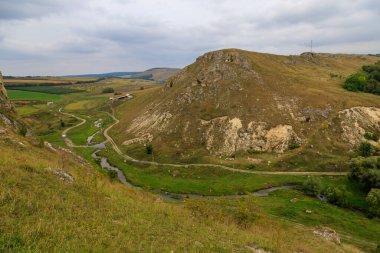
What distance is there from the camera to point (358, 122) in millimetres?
88375

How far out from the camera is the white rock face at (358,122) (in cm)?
8488

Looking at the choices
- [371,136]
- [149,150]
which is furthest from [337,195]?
[149,150]

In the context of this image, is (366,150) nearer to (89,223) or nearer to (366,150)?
(366,150)

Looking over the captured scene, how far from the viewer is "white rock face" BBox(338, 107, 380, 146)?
84.9 m

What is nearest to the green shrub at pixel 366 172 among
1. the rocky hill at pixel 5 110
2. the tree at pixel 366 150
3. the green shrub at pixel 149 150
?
the tree at pixel 366 150

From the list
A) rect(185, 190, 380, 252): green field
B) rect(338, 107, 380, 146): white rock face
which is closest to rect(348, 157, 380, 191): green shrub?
rect(185, 190, 380, 252): green field

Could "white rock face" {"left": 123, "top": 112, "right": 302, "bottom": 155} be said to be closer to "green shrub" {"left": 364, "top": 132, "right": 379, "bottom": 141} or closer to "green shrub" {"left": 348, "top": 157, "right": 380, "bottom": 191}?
"green shrub" {"left": 348, "top": 157, "right": 380, "bottom": 191}

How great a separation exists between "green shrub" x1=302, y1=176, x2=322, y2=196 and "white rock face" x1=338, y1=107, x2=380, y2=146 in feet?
86.0

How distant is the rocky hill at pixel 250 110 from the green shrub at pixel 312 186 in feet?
57.9

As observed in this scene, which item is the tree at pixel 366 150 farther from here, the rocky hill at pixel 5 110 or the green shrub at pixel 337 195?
the rocky hill at pixel 5 110

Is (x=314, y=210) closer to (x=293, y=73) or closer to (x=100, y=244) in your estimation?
(x=100, y=244)

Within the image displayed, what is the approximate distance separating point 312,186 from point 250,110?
116ft

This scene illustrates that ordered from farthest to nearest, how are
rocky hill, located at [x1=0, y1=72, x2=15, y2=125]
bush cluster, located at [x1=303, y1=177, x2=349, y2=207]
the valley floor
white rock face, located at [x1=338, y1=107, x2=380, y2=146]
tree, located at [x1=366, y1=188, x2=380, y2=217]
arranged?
white rock face, located at [x1=338, y1=107, x2=380, y2=146], bush cluster, located at [x1=303, y1=177, x2=349, y2=207], rocky hill, located at [x1=0, y1=72, x2=15, y2=125], tree, located at [x1=366, y1=188, x2=380, y2=217], the valley floor

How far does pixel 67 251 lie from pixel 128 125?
340 ft
